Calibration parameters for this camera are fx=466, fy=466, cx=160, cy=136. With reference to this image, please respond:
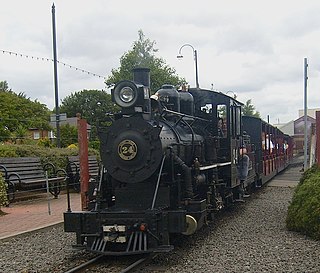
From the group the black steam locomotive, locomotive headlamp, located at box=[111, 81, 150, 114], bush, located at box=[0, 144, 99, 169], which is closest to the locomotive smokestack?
the black steam locomotive

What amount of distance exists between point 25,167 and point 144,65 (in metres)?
23.4

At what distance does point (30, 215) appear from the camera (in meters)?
11.5

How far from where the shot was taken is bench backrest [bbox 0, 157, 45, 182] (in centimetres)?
1412

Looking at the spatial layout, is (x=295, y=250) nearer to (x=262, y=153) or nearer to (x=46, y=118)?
(x=262, y=153)

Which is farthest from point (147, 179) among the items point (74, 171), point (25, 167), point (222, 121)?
point (74, 171)

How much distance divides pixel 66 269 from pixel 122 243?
3.58 ft

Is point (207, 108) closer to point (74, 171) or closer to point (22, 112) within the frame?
point (74, 171)

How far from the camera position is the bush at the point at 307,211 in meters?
8.55

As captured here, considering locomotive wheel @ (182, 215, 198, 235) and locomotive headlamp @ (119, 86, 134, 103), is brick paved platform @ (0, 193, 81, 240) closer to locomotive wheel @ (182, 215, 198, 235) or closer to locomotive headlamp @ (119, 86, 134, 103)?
locomotive headlamp @ (119, 86, 134, 103)

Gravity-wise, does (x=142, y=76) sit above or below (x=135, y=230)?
above

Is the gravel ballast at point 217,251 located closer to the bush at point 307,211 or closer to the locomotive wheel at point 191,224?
the bush at point 307,211

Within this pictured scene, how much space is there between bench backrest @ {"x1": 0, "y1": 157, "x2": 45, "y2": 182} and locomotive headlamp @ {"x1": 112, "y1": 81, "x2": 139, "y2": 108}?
23.0 ft

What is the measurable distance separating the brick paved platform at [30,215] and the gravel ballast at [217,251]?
1.39ft

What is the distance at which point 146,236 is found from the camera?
709 cm
